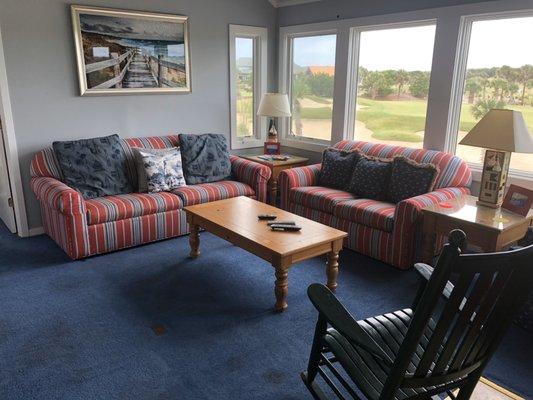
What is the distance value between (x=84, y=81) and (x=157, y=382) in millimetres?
2928

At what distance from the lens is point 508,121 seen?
2.88m

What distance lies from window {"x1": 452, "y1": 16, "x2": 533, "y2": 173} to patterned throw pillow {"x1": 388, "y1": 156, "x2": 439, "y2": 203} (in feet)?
1.89

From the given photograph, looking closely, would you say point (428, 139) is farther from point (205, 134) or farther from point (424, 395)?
point (424, 395)

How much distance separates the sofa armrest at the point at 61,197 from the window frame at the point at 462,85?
3.05 meters

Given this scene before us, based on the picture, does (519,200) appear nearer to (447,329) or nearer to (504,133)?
(504,133)

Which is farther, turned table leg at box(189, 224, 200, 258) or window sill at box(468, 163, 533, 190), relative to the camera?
turned table leg at box(189, 224, 200, 258)

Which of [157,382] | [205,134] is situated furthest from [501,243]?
[205,134]

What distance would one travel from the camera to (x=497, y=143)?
9.45ft

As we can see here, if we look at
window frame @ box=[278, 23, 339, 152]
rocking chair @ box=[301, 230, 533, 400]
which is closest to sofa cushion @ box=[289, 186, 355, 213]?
window frame @ box=[278, 23, 339, 152]

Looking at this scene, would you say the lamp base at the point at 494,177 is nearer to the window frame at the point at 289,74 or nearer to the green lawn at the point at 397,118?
the green lawn at the point at 397,118

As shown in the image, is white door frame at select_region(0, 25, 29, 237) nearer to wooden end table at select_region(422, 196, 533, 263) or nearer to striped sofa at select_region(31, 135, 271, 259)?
striped sofa at select_region(31, 135, 271, 259)

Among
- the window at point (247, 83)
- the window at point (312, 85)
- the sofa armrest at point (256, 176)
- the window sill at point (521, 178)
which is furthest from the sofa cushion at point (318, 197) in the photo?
the window at point (247, 83)

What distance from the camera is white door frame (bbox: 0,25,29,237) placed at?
3602mm

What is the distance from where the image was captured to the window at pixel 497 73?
11.1 feet
